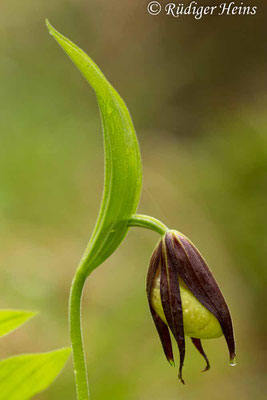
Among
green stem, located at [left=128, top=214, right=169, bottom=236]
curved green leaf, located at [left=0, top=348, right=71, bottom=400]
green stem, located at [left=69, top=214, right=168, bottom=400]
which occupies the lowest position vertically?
curved green leaf, located at [left=0, top=348, right=71, bottom=400]

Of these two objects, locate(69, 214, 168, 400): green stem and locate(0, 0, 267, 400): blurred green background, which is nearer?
locate(69, 214, 168, 400): green stem

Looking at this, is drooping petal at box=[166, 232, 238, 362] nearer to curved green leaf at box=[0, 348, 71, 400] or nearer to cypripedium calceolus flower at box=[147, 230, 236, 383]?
cypripedium calceolus flower at box=[147, 230, 236, 383]

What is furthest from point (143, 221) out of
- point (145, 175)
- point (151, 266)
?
point (145, 175)

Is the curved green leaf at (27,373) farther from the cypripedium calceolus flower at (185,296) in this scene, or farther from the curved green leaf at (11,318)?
the cypripedium calceolus flower at (185,296)

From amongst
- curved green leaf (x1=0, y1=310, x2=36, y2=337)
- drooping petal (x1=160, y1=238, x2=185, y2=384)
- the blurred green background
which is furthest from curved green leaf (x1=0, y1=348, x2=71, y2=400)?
the blurred green background

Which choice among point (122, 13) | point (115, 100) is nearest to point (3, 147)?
point (122, 13)

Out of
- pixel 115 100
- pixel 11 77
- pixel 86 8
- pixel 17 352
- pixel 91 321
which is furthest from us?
pixel 86 8

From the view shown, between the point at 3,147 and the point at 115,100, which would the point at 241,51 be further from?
the point at 115,100
